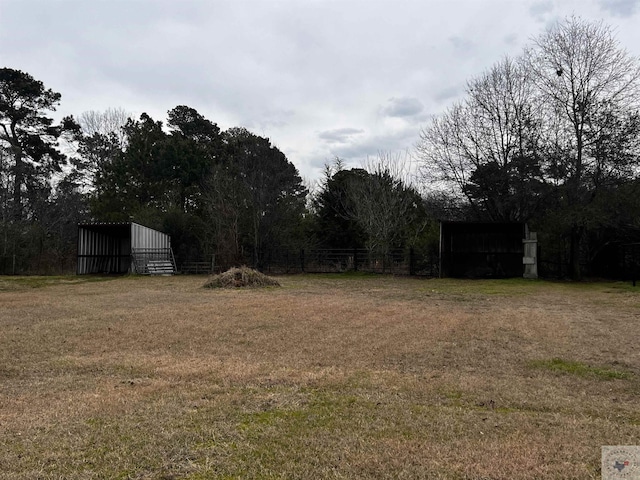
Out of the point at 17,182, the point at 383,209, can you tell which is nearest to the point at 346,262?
the point at 383,209

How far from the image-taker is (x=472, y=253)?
2317 centimetres

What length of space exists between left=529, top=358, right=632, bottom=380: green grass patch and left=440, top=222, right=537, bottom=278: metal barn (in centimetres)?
1731

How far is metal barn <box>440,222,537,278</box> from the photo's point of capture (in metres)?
22.5

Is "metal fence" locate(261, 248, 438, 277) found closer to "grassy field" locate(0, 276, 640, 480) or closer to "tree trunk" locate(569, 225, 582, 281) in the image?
"tree trunk" locate(569, 225, 582, 281)

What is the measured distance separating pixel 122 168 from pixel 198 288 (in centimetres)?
1880

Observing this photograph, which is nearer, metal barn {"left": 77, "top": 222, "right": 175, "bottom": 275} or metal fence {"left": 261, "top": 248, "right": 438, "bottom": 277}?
metal barn {"left": 77, "top": 222, "right": 175, "bottom": 275}

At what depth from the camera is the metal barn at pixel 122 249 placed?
24.5 m

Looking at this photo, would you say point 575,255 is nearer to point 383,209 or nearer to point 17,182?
point 383,209

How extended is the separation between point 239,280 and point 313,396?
13.7m

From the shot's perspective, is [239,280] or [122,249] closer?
[239,280]

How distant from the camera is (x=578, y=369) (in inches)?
216

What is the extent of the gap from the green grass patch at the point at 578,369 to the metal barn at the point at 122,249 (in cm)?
2147

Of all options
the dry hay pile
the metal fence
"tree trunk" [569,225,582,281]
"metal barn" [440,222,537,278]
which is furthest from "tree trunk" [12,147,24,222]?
"tree trunk" [569,225,582,281]

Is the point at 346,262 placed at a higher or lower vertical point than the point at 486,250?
lower
